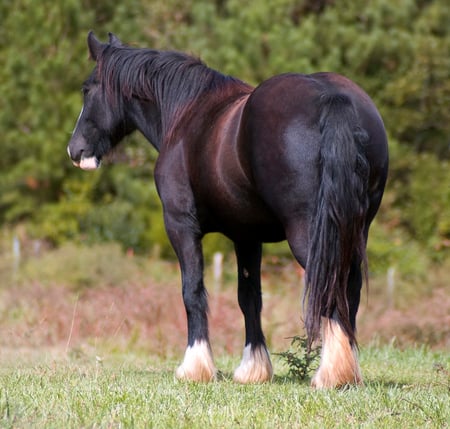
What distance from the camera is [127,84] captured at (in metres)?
7.28

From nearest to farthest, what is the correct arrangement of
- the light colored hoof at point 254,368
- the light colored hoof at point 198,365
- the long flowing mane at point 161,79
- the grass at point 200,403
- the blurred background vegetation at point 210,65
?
1. the grass at point 200,403
2. the light colored hoof at point 198,365
3. the light colored hoof at point 254,368
4. the long flowing mane at point 161,79
5. the blurred background vegetation at point 210,65

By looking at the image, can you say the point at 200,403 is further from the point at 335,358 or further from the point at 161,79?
the point at 161,79

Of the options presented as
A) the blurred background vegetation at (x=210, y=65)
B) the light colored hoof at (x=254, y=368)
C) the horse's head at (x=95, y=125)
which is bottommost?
the blurred background vegetation at (x=210, y=65)

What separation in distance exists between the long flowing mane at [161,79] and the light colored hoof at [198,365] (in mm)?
1692

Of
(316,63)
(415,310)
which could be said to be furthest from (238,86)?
(316,63)

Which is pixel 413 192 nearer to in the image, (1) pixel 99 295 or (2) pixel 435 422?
(1) pixel 99 295

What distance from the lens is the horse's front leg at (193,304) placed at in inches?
250

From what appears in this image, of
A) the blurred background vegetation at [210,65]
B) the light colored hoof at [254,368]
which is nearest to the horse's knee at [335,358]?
the light colored hoof at [254,368]

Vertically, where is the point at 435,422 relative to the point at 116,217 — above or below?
above

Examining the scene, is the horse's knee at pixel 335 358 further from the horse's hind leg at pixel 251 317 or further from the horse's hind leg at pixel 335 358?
the horse's hind leg at pixel 251 317

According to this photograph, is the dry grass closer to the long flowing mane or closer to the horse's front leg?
the horse's front leg

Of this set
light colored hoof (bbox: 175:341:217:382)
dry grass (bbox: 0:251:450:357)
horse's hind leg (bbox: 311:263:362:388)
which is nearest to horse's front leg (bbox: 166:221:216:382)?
light colored hoof (bbox: 175:341:217:382)

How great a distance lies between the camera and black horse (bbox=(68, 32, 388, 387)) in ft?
17.7

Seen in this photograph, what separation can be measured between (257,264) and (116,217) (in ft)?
49.1
